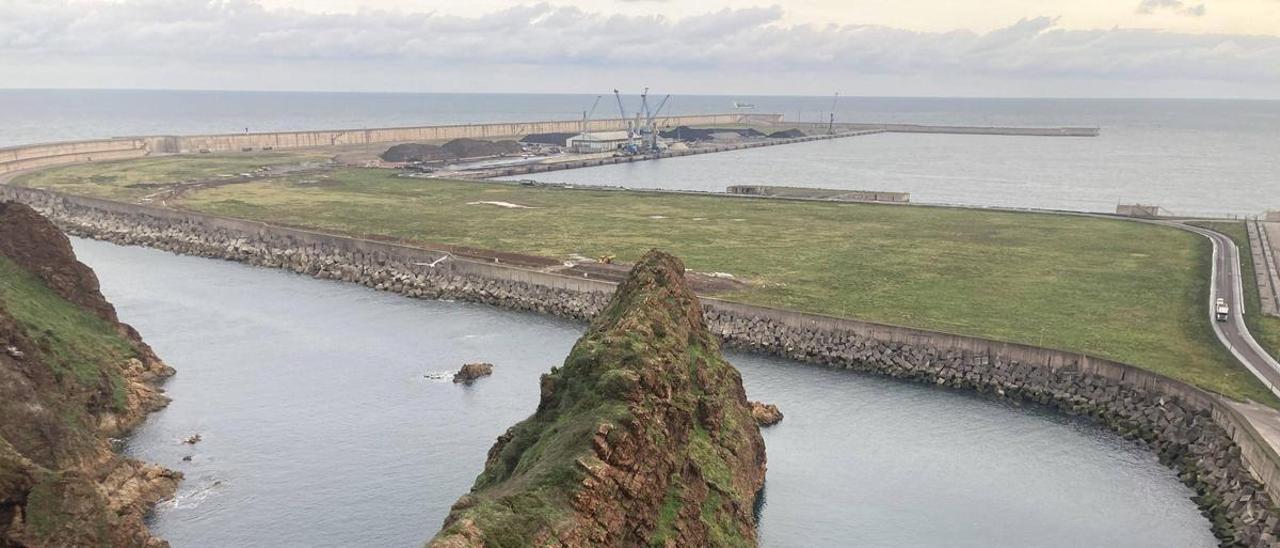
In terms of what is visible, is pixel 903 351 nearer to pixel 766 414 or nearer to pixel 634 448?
pixel 766 414

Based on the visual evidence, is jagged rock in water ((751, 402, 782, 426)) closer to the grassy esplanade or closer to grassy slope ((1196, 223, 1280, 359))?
the grassy esplanade

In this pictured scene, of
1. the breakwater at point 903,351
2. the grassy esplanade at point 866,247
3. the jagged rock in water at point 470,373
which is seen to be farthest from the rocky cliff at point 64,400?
the grassy esplanade at point 866,247

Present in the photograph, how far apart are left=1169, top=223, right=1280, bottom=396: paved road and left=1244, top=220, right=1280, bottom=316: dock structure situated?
1.42 m

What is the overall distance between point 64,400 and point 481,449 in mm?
20117

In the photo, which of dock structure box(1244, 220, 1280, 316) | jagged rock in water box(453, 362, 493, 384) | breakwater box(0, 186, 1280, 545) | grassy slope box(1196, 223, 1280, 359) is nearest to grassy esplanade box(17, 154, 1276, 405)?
grassy slope box(1196, 223, 1280, 359)

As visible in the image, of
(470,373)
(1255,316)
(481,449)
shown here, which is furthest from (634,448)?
(1255,316)

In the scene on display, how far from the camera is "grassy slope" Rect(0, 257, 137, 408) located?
50.1 meters

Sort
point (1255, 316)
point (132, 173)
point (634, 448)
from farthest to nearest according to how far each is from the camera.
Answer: point (132, 173) → point (1255, 316) → point (634, 448)

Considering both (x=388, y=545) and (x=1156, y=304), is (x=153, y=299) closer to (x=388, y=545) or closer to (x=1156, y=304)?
(x=388, y=545)

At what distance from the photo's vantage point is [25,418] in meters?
40.7

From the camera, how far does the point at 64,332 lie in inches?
2154

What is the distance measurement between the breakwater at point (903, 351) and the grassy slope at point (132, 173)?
30606mm

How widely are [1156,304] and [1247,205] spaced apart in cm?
Result: 11276

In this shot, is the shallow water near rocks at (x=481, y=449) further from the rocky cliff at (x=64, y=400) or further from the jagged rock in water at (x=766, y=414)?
the rocky cliff at (x=64, y=400)
